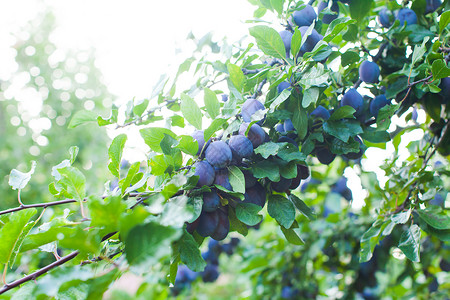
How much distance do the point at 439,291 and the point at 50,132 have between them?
17.5ft

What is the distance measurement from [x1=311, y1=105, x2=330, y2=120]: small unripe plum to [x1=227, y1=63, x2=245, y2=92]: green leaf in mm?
137

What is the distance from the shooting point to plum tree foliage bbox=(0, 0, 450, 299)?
1.16ft

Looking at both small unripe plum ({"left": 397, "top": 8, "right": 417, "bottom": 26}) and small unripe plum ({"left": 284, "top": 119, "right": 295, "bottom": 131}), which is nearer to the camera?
small unripe plum ({"left": 284, "top": 119, "right": 295, "bottom": 131})

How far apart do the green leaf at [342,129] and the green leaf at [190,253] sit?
0.28 m

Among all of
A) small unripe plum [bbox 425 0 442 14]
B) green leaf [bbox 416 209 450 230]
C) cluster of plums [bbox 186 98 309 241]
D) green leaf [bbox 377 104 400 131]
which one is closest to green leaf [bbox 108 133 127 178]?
cluster of plums [bbox 186 98 309 241]

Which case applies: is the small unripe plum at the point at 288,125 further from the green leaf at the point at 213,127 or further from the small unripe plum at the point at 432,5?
the small unripe plum at the point at 432,5

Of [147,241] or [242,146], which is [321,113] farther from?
[147,241]

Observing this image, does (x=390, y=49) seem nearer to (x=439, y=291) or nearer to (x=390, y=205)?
(x=390, y=205)

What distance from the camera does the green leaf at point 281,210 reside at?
50cm

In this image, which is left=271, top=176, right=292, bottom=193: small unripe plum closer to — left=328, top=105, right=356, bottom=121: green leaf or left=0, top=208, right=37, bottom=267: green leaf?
left=328, top=105, right=356, bottom=121: green leaf

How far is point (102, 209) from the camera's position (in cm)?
31

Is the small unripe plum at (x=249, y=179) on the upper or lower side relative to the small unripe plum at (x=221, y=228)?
upper

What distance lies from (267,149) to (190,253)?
0.58ft

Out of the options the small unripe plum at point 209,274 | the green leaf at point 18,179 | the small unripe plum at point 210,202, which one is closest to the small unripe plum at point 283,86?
the small unripe plum at point 210,202
